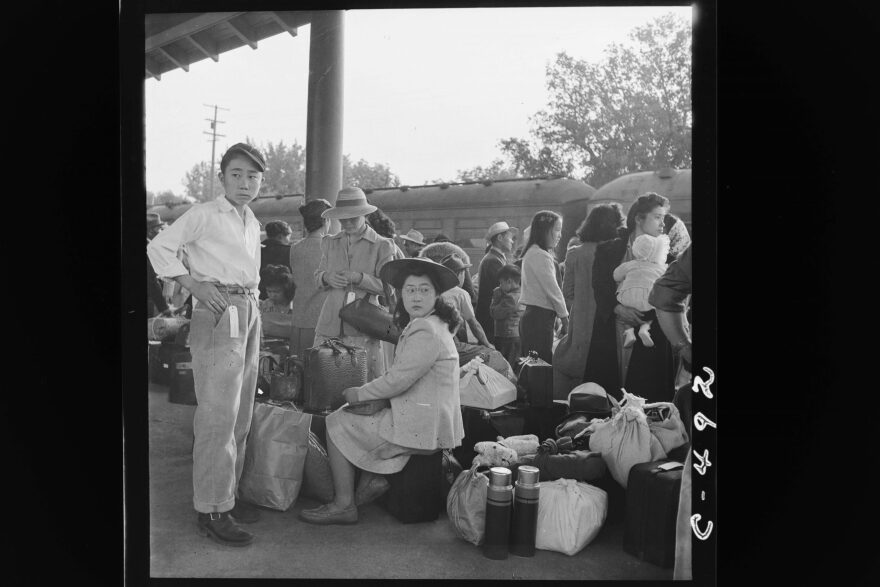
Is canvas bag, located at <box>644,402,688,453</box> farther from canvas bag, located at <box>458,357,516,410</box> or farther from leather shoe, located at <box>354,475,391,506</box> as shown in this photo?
leather shoe, located at <box>354,475,391,506</box>

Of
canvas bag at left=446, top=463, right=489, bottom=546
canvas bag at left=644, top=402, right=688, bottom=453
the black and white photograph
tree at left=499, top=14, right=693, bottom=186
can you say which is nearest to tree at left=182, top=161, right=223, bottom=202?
the black and white photograph

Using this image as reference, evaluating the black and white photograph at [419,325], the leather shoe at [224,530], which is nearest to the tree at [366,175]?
the black and white photograph at [419,325]

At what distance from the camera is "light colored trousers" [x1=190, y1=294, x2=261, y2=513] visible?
4.28m

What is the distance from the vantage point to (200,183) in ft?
14.2

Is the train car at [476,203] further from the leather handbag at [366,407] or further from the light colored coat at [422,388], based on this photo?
the leather handbag at [366,407]

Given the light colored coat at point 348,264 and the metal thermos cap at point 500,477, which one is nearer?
the metal thermos cap at point 500,477

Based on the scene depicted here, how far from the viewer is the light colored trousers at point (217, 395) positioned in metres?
4.28

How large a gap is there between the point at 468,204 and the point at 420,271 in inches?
19.9

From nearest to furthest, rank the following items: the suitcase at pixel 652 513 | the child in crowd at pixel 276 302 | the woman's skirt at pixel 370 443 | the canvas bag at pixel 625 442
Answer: the suitcase at pixel 652 513
the canvas bag at pixel 625 442
the woman's skirt at pixel 370 443
the child in crowd at pixel 276 302

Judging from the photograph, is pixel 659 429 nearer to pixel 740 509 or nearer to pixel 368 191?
pixel 740 509

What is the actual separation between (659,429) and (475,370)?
43.9 inches

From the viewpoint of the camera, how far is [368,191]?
14.2 ft

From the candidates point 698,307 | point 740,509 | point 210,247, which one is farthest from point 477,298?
point 740,509

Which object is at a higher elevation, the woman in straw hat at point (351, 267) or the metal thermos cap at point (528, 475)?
the woman in straw hat at point (351, 267)
